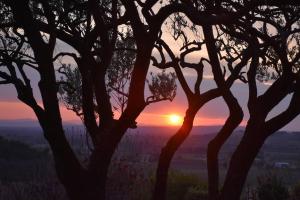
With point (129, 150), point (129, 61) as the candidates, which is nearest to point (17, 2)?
point (129, 61)

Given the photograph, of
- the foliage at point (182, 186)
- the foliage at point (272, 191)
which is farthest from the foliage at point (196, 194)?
the foliage at point (272, 191)

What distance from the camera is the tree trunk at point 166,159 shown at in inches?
474

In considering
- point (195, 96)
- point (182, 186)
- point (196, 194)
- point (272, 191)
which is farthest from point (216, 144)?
point (182, 186)

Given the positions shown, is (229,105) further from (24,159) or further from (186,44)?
(24,159)

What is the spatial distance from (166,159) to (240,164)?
1.53 metres

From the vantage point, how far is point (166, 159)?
1216 centimetres

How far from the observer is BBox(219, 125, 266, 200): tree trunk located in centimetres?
1130

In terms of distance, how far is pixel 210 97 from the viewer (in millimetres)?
12883

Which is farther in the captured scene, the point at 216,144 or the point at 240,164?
the point at 216,144

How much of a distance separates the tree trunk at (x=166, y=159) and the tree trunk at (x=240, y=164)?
123 centimetres

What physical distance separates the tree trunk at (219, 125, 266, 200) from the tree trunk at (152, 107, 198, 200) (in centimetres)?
123

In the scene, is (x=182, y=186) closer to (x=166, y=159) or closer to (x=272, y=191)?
(x=272, y=191)

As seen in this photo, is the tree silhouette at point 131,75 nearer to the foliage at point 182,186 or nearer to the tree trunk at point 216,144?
the tree trunk at point 216,144

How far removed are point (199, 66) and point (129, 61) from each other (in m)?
3.62
